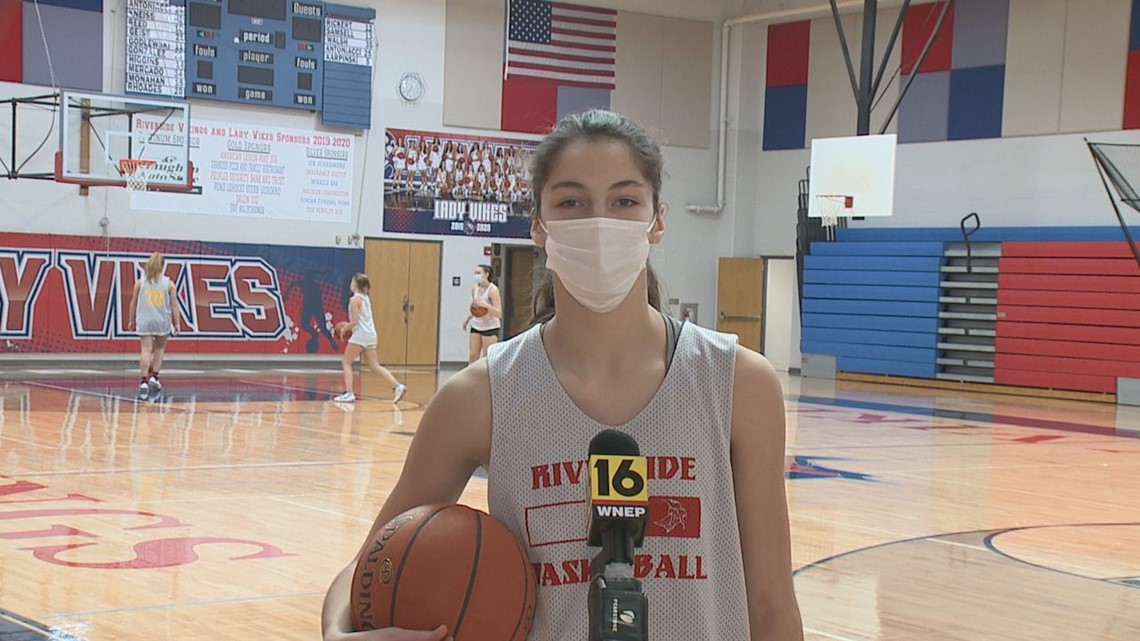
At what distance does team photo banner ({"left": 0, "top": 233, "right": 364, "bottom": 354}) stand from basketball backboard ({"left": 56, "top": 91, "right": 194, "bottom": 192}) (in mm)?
2094

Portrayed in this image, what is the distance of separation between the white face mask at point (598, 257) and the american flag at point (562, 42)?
22608 millimetres

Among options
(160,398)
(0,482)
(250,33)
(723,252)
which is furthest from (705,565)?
(723,252)

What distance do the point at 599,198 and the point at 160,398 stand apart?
44.8ft

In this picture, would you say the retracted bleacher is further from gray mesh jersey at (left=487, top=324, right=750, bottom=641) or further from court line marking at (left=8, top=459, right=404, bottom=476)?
gray mesh jersey at (left=487, top=324, right=750, bottom=641)

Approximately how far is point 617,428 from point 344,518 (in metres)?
5.83

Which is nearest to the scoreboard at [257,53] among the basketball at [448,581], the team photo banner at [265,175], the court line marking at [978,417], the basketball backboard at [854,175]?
the team photo banner at [265,175]

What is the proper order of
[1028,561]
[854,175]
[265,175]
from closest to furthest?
[1028,561], [854,175], [265,175]

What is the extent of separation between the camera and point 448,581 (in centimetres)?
191

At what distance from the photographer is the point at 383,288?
23.2 m

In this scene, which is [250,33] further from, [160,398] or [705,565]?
[705,565]

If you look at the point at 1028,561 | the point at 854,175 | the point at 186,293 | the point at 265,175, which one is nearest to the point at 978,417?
the point at 854,175

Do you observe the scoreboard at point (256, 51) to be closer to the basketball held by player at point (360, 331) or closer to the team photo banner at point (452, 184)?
the team photo banner at point (452, 184)

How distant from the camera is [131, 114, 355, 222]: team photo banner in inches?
834

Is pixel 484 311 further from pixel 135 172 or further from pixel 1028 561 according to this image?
pixel 1028 561
